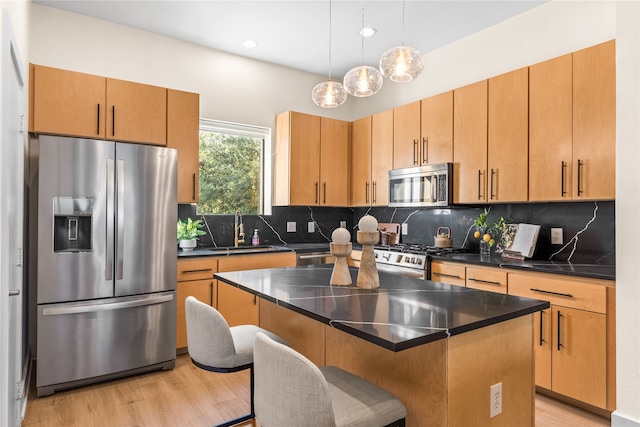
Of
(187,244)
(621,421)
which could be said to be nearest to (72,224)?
(187,244)

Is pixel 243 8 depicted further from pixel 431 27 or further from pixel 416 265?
pixel 416 265

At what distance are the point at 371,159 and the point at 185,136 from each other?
78.6 inches

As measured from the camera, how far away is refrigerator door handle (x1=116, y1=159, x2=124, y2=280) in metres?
2.93

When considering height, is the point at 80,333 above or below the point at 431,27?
below

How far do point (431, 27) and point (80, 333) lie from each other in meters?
3.84

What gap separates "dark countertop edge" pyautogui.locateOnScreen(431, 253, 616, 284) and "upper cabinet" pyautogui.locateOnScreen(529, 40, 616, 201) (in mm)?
477

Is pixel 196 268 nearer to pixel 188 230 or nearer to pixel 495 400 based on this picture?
pixel 188 230

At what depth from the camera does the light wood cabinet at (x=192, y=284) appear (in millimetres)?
3365

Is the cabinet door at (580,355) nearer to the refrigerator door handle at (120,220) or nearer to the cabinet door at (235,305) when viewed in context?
the cabinet door at (235,305)

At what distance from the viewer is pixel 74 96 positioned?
3010 mm

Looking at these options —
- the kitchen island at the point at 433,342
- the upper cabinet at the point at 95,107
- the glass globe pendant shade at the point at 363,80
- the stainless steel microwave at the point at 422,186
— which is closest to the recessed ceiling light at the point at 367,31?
the stainless steel microwave at the point at 422,186

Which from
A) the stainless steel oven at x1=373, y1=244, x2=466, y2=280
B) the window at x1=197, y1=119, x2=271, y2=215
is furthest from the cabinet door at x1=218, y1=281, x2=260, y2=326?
the stainless steel oven at x1=373, y1=244, x2=466, y2=280

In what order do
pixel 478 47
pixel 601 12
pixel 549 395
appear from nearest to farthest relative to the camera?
pixel 549 395
pixel 601 12
pixel 478 47

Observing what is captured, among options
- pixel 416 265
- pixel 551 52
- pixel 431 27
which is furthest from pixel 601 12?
pixel 416 265
